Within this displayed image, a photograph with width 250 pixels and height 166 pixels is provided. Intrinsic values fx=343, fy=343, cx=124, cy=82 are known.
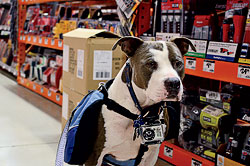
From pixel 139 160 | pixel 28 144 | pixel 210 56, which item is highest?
pixel 210 56

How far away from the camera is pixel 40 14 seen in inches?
209

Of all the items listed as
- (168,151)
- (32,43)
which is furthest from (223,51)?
(32,43)

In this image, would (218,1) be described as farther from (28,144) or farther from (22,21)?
(22,21)

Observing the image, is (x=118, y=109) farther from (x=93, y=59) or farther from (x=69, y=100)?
(x=69, y=100)

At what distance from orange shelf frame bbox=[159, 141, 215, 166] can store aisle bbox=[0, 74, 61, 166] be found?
3.08ft

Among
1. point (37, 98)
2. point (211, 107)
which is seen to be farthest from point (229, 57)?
point (37, 98)

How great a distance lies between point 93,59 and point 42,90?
2854 mm

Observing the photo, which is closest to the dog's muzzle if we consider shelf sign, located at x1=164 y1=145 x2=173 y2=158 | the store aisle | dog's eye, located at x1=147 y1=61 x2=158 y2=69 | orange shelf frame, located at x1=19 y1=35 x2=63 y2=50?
dog's eye, located at x1=147 y1=61 x2=158 y2=69

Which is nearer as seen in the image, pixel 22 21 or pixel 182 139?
pixel 182 139

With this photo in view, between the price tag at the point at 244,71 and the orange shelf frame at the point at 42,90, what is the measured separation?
2.86 meters

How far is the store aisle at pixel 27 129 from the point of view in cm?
283

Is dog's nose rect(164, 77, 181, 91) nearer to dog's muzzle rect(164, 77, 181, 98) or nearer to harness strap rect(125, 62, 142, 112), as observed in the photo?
dog's muzzle rect(164, 77, 181, 98)

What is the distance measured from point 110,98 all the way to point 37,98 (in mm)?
3616

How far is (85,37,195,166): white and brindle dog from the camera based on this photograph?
1350 millimetres
